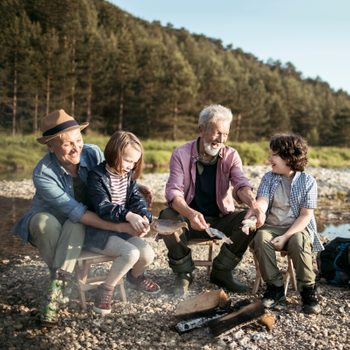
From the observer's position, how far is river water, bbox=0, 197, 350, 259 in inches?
277

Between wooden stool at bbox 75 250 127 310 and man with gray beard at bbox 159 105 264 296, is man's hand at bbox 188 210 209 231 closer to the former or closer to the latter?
man with gray beard at bbox 159 105 264 296

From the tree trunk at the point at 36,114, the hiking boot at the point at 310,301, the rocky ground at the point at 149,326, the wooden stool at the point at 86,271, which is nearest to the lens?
the rocky ground at the point at 149,326

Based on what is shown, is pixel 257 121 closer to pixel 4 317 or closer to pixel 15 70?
pixel 15 70

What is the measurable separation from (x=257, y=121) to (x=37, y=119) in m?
27.7

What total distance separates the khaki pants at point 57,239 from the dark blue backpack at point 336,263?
2.98 m

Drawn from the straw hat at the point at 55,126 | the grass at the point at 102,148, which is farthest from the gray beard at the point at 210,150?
the grass at the point at 102,148

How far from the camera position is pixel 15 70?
115ft

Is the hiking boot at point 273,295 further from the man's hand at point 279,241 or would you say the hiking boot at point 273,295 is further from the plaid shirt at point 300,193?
the plaid shirt at point 300,193

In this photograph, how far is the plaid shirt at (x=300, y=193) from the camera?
15.1 feet

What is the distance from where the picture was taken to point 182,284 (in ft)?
15.6

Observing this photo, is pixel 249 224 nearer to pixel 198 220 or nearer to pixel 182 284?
pixel 198 220

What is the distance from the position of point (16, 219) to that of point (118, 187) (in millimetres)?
6396

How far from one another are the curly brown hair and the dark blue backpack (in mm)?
1274

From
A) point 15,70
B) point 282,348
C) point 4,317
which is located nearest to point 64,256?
point 4,317
